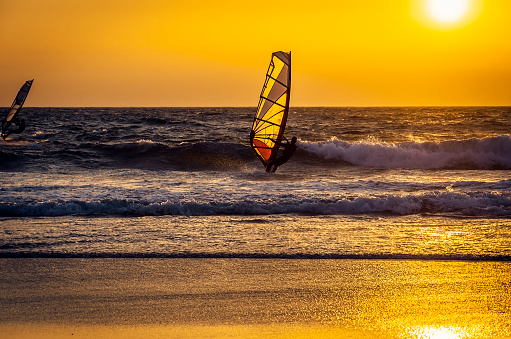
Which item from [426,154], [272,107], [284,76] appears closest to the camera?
[284,76]

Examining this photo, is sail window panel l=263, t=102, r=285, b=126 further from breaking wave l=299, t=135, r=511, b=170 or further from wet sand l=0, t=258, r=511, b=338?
breaking wave l=299, t=135, r=511, b=170

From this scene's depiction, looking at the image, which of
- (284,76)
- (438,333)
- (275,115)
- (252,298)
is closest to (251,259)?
(252,298)

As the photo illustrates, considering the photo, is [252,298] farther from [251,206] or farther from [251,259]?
[251,206]

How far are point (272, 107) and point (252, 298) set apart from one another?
183 inches

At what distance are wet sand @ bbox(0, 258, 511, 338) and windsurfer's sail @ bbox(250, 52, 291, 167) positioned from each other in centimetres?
298

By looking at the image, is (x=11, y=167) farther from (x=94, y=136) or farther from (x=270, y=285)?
(x=270, y=285)

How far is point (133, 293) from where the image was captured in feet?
17.6

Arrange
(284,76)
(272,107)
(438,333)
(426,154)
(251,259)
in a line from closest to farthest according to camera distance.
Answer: (438,333), (251,259), (284,76), (272,107), (426,154)

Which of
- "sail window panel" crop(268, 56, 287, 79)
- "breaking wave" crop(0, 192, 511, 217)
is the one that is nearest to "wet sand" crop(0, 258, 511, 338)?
"sail window panel" crop(268, 56, 287, 79)

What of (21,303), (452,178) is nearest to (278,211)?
(21,303)

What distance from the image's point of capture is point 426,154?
72.6ft

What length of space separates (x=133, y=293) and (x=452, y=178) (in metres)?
12.7

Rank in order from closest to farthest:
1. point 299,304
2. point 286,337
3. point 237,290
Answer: point 286,337
point 299,304
point 237,290

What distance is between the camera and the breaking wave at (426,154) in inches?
837
